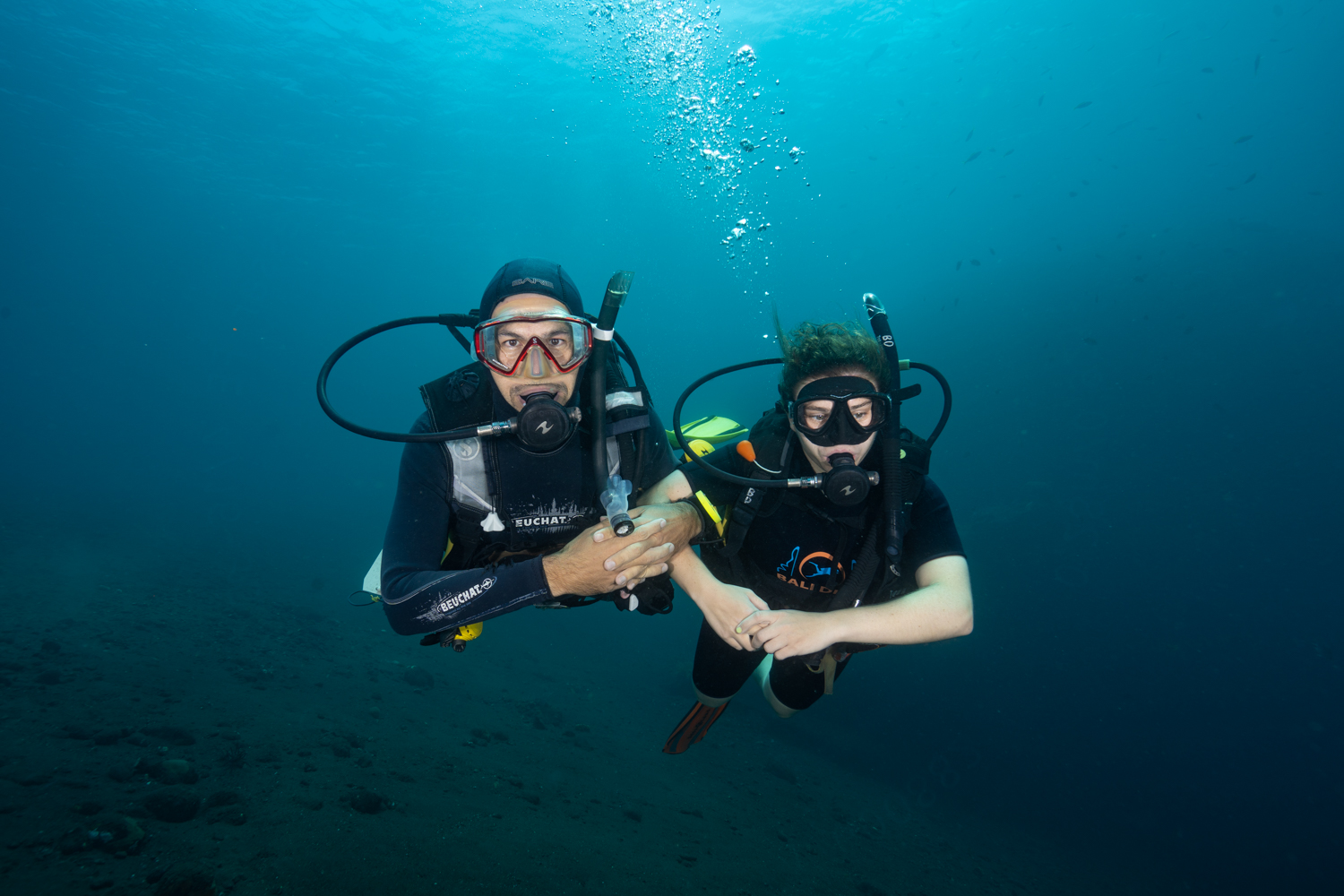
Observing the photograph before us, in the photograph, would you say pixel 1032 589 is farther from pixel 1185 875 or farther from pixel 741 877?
pixel 741 877

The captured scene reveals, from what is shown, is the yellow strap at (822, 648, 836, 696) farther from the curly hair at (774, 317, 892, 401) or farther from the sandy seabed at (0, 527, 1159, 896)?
the sandy seabed at (0, 527, 1159, 896)

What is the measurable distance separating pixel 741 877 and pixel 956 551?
572cm

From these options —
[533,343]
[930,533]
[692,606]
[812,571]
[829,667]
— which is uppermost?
[533,343]

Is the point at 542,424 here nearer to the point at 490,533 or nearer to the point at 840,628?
the point at 490,533

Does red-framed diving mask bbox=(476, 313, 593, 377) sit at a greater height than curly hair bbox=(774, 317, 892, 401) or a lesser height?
greater

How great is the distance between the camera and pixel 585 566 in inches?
85.8

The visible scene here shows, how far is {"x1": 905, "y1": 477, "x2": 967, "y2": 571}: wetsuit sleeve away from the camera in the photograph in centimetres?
276

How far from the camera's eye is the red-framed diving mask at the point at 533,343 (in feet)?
9.12

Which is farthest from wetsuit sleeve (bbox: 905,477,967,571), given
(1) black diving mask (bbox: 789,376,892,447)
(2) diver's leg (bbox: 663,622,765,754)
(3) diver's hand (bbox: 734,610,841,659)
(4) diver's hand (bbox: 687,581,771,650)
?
(2) diver's leg (bbox: 663,622,765,754)

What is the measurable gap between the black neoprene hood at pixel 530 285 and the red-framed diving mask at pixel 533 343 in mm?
185

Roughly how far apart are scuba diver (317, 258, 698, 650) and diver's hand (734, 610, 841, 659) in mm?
505

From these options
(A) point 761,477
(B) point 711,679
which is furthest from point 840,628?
(B) point 711,679

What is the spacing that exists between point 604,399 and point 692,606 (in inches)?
731

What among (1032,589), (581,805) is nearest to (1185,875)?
(1032,589)
